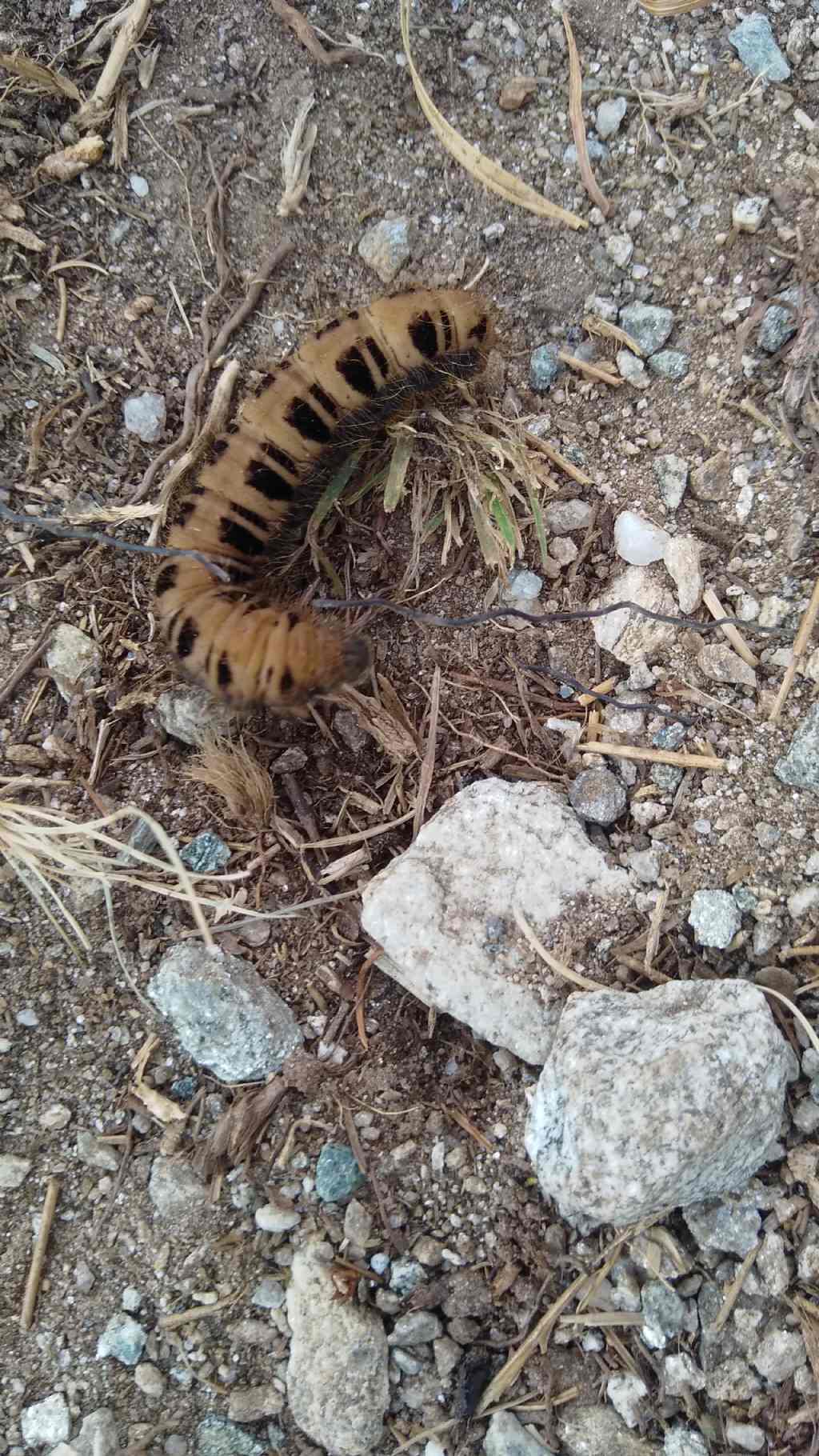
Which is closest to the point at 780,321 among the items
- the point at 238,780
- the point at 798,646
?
the point at 798,646

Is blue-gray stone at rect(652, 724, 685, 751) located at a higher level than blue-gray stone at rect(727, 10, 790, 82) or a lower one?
lower

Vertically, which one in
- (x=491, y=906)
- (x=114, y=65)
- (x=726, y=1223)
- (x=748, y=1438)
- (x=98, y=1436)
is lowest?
(x=748, y=1438)

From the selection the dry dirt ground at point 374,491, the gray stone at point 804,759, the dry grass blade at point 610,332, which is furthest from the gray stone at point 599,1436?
the dry grass blade at point 610,332

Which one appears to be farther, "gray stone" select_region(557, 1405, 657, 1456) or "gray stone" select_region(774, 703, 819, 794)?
"gray stone" select_region(774, 703, 819, 794)

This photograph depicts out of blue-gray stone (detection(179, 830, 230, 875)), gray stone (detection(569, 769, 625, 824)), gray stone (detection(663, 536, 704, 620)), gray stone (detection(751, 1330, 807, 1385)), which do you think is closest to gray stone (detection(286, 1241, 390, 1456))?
gray stone (detection(751, 1330, 807, 1385))

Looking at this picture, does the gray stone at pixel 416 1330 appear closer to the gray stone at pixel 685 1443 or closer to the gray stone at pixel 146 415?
the gray stone at pixel 685 1443

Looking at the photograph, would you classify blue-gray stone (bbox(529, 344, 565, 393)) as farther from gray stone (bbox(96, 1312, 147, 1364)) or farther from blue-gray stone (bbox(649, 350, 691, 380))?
gray stone (bbox(96, 1312, 147, 1364))

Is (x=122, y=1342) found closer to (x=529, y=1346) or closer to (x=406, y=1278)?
(x=406, y=1278)
